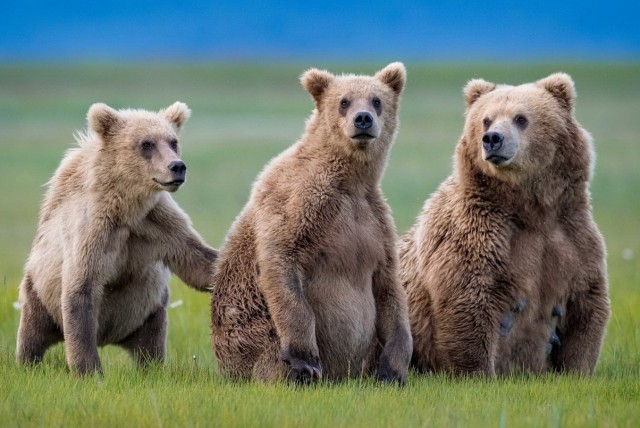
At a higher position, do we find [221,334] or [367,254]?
[367,254]

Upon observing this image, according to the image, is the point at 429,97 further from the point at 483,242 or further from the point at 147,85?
the point at 483,242

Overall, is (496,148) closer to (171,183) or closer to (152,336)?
(171,183)

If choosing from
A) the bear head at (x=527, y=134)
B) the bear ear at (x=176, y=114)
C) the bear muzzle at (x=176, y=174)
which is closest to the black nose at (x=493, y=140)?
the bear head at (x=527, y=134)

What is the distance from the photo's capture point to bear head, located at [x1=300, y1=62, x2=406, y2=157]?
28.8 feet

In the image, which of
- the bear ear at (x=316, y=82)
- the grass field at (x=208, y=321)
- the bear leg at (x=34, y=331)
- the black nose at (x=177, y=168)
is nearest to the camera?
the grass field at (x=208, y=321)

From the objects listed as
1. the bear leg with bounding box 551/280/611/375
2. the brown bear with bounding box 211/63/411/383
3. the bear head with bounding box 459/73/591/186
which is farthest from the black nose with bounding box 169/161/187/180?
the bear leg with bounding box 551/280/611/375

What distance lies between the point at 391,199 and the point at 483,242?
20.6m

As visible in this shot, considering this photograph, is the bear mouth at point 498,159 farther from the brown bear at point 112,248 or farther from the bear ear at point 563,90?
the brown bear at point 112,248

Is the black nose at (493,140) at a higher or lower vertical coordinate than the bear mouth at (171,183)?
higher

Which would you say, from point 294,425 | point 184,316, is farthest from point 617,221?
point 294,425

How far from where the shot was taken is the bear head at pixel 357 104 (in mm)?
8773

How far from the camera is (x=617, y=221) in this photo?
977 inches

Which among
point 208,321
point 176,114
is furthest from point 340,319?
point 208,321

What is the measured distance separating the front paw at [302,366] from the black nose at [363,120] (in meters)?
1.54
